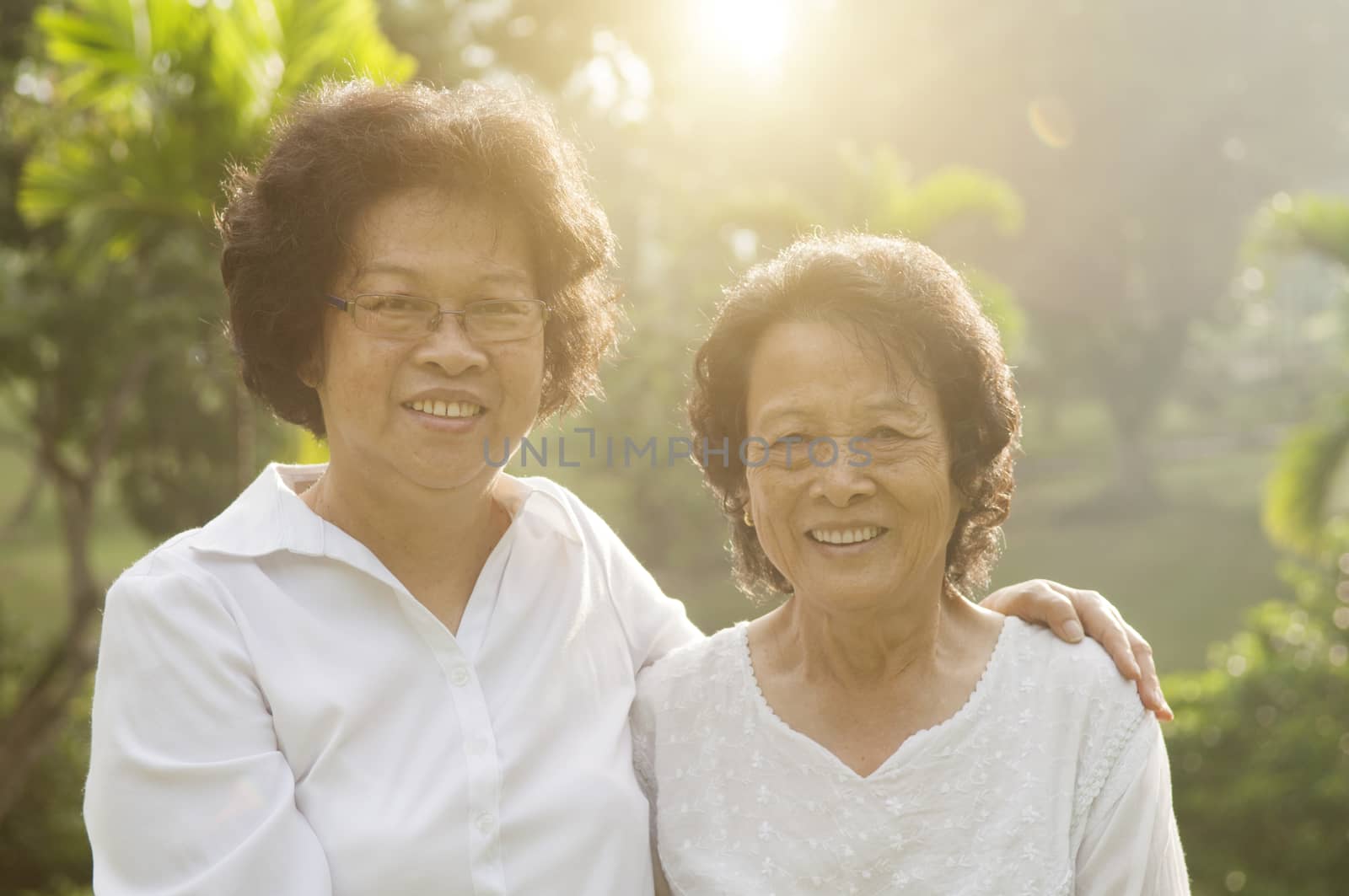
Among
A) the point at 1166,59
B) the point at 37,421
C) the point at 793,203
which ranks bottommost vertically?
the point at 37,421

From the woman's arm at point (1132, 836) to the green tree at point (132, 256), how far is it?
11.8 ft

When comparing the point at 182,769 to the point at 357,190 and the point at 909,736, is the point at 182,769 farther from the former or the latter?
the point at 909,736

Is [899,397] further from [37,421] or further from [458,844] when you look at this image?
[37,421]

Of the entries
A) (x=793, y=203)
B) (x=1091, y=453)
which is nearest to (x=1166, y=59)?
(x=793, y=203)

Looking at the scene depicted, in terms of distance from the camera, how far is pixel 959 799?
2.58 m

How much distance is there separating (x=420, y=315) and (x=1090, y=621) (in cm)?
153

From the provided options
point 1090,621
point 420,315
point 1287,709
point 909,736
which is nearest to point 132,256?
point 420,315

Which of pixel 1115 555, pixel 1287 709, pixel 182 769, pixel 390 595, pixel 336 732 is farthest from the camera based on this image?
pixel 1115 555

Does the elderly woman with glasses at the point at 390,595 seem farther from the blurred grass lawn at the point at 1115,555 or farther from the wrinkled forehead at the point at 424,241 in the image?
the blurred grass lawn at the point at 1115,555

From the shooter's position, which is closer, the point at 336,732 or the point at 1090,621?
the point at 336,732

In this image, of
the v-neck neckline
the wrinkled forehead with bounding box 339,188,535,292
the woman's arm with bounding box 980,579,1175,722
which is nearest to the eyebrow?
the wrinkled forehead with bounding box 339,188,535,292

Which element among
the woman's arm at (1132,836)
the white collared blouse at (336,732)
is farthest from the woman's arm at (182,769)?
the woman's arm at (1132,836)

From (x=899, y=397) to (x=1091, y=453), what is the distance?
1602 inches

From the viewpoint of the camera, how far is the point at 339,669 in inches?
95.6
